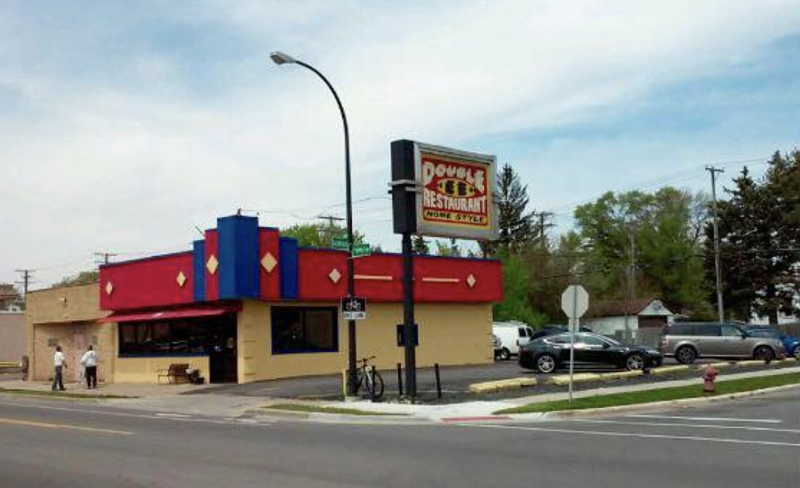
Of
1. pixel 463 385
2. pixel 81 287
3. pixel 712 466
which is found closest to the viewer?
pixel 712 466

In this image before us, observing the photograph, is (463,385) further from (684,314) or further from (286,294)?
(684,314)

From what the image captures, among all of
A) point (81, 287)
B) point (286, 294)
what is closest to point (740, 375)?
point (286, 294)

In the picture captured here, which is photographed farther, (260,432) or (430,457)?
(260,432)

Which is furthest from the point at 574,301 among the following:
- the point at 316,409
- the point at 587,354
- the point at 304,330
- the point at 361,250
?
the point at 304,330

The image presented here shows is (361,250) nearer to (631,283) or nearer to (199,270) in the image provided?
(199,270)

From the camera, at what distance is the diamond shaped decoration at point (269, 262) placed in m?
30.9

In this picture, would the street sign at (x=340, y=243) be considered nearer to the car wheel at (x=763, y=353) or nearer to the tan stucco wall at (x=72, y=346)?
the tan stucco wall at (x=72, y=346)

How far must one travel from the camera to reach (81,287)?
3988cm

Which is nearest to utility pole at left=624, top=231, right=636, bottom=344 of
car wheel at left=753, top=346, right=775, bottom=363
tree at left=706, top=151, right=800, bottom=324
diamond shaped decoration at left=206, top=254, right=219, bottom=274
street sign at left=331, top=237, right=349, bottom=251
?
tree at left=706, top=151, right=800, bottom=324

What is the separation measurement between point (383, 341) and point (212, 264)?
8.36m

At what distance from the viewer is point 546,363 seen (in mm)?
31031

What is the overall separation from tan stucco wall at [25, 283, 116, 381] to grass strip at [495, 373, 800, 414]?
23.0 meters

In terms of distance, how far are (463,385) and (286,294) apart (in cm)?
820

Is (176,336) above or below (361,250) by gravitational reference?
below
